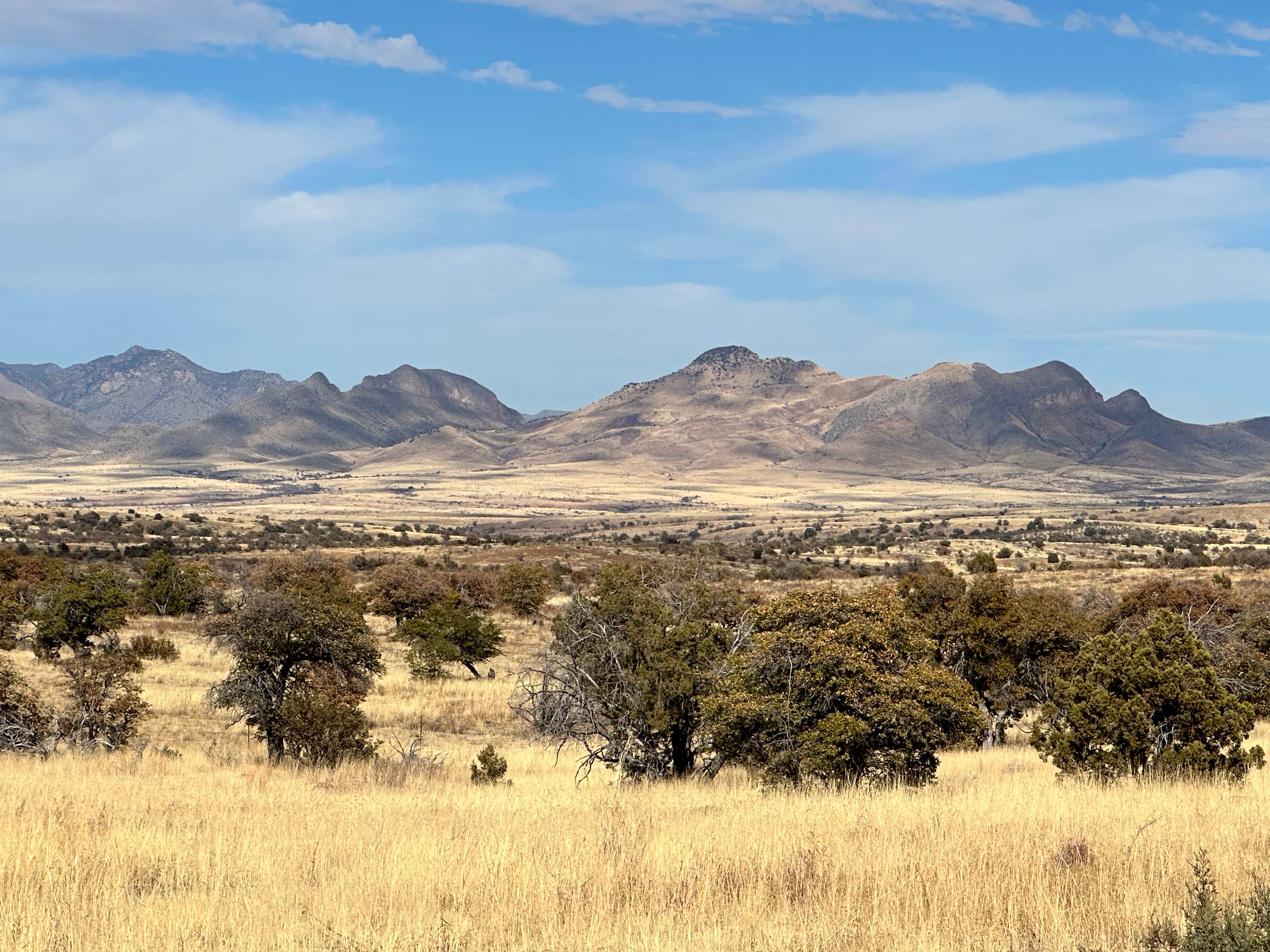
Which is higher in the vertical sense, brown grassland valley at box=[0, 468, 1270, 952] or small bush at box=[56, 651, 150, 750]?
brown grassland valley at box=[0, 468, 1270, 952]

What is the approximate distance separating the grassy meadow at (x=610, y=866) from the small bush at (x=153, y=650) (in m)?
21.1

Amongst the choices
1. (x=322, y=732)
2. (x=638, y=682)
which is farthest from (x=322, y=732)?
(x=638, y=682)

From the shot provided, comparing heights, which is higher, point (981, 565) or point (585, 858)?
point (585, 858)

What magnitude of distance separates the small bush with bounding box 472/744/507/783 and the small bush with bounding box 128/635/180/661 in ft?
63.6

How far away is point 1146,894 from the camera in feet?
22.3

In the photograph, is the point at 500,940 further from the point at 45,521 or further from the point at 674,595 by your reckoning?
the point at 45,521

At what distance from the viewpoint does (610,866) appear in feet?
25.5

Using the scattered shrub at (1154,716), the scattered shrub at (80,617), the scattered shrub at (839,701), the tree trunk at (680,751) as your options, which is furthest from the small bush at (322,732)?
the scattered shrub at (80,617)

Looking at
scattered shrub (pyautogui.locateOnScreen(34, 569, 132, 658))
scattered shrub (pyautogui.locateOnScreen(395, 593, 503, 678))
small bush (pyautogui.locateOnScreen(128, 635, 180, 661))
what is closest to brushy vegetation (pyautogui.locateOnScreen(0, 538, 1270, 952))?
scattered shrub (pyautogui.locateOnScreen(34, 569, 132, 658))

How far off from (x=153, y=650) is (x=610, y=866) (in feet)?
96.4

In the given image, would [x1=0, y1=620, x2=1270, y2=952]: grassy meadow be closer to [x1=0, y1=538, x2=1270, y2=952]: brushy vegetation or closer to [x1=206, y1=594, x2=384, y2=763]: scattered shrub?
[x1=0, y1=538, x2=1270, y2=952]: brushy vegetation

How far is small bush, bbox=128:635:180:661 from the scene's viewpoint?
32.8 m

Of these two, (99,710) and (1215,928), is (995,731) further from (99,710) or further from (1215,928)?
(1215,928)

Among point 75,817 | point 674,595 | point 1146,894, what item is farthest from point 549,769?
point 1146,894
